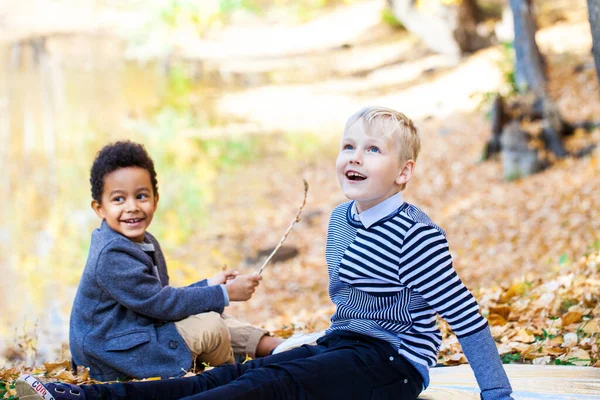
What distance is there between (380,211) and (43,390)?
137cm

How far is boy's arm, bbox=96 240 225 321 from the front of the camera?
126 inches

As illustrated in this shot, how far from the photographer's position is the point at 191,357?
3.32 meters

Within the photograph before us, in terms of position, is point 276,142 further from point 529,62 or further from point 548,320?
point 548,320

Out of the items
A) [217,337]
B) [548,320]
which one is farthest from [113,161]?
[548,320]

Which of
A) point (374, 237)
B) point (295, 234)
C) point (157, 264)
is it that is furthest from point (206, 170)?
point (374, 237)

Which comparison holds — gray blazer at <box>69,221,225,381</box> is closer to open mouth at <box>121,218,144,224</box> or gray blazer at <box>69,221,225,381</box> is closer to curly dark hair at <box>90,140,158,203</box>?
open mouth at <box>121,218,144,224</box>

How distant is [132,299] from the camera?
3207mm

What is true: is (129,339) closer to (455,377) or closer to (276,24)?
(455,377)

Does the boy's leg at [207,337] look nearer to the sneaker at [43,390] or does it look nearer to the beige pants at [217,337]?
the beige pants at [217,337]

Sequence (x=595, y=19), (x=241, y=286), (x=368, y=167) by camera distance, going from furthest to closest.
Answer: (x=595, y=19)
(x=241, y=286)
(x=368, y=167)

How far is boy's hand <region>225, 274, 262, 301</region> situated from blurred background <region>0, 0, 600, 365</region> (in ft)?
4.17

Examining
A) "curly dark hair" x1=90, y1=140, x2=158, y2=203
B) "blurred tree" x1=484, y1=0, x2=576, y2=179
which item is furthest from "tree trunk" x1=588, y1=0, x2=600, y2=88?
"blurred tree" x1=484, y1=0, x2=576, y2=179

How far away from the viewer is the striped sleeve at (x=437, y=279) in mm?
2521

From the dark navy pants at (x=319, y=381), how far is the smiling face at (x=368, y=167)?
1.81 ft
